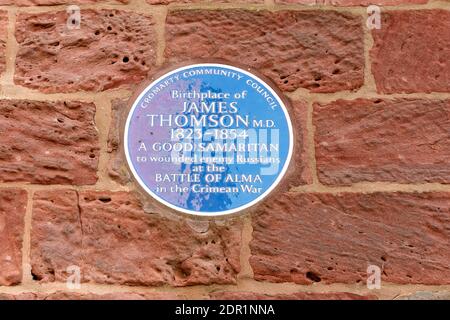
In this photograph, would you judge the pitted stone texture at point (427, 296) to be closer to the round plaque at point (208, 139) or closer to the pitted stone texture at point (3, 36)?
the round plaque at point (208, 139)

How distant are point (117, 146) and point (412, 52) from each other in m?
0.90

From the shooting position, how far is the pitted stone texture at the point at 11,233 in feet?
7.19

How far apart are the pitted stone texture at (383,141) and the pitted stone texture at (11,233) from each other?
87 centimetres

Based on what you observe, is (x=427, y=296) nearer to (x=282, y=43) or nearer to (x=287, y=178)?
(x=287, y=178)

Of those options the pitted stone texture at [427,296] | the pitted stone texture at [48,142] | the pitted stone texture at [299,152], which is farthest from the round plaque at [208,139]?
the pitted stone texture at [427,296]

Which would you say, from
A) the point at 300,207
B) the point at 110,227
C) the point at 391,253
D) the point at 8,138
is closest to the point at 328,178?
the point at 300,207

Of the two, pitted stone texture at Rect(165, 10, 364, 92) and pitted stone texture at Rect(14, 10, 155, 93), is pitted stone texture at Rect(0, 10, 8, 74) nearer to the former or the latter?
pitted stone texture at Rect(14, 10, 155, 93)

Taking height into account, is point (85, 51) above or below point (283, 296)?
above

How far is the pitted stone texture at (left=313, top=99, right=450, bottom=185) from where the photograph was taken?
221cm

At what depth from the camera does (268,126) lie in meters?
2.24

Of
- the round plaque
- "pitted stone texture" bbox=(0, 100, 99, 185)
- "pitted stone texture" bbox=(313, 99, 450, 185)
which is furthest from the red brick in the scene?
"pitted stone texture" bbox=(313, 99, 450, 185)

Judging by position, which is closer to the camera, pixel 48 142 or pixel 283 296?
pixel 283 296

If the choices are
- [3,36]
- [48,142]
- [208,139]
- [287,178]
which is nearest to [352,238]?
[287,178]

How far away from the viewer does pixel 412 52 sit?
228 centimetres
